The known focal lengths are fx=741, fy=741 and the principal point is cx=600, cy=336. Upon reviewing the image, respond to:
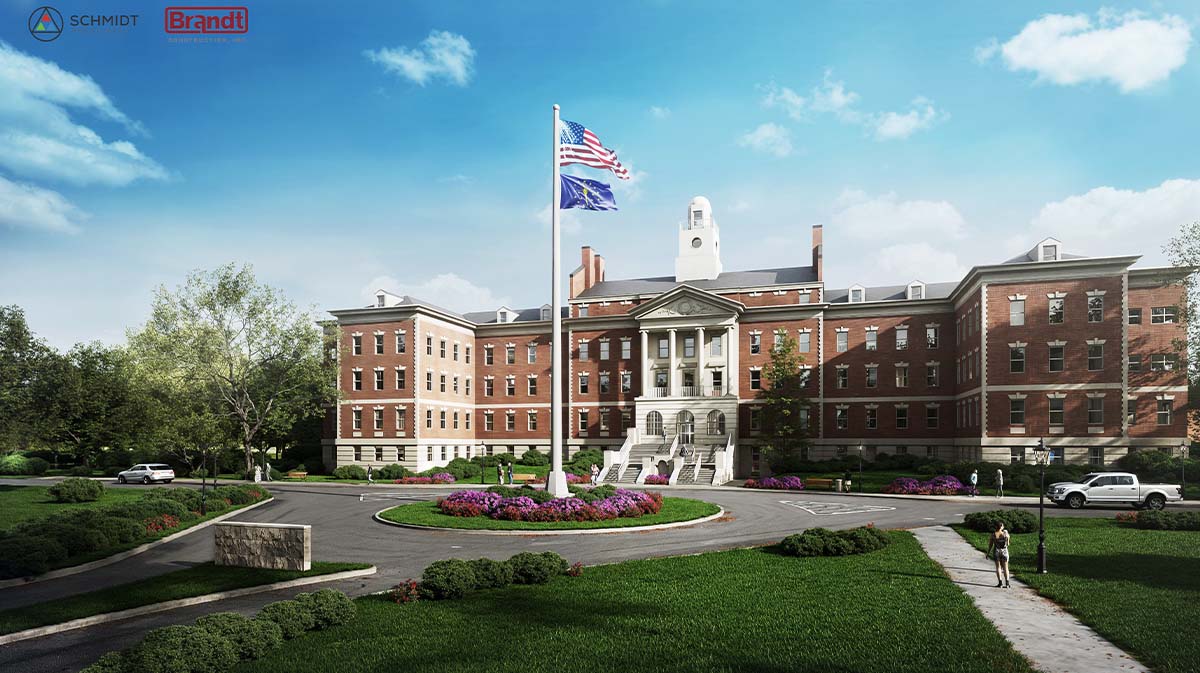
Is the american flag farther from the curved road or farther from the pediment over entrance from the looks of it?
the pediment over entrance

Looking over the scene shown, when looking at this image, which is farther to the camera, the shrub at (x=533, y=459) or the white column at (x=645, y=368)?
the white column at (x=645, y=368)

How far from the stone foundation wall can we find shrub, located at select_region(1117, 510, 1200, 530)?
2733 cm

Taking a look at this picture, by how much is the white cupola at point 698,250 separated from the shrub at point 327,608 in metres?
56.9

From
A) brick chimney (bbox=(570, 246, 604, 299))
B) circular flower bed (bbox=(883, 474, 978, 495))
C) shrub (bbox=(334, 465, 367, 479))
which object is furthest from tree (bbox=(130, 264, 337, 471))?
circular flower bed (bbox=(883, 474, 978, 495))

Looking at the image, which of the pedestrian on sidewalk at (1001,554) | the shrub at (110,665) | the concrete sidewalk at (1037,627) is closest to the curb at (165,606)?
the shrub at (110,665)

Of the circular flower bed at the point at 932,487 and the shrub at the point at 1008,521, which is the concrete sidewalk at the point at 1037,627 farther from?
the circular flower bed at the point at 932,487

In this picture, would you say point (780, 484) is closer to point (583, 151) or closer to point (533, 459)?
point (533, 459)

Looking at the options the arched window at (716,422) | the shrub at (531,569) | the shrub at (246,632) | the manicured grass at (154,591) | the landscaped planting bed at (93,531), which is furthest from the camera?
the arched window at (716,422)

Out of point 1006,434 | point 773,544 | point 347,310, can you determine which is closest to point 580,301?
point 347,310

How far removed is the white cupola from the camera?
222 feet

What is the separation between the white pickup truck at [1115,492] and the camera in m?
32.8

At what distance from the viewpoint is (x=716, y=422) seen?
59312 mm

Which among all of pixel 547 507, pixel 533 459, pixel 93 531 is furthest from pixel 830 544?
pixel 533 459

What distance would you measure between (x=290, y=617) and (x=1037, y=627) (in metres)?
12.6
